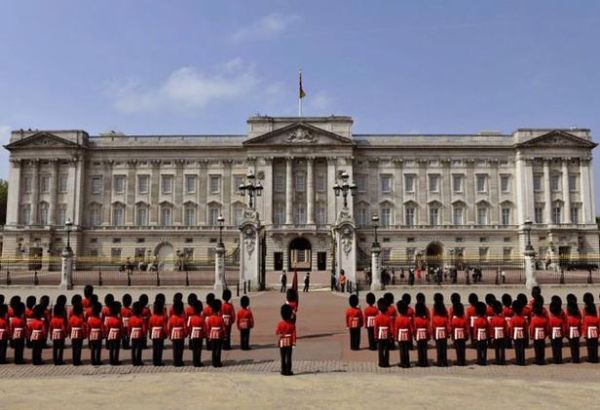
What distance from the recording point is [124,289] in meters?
30.4

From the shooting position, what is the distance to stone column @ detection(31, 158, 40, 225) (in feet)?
194

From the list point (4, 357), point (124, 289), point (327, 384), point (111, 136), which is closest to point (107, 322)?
point (4, 357)

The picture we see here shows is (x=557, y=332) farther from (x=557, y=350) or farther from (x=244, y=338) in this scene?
(x=244, y=338)

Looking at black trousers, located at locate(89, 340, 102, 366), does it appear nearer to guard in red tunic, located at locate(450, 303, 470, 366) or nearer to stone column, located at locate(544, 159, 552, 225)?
guard in red tunic, located at locate(450, 303, 470, 366)

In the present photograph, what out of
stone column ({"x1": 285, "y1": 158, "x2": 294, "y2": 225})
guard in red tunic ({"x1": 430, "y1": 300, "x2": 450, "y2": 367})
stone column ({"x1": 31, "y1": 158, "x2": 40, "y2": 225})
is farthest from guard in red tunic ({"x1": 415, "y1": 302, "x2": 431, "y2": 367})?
stone column ({"x1": 31, "y1": 158, "x2": 40, "y2": 225})

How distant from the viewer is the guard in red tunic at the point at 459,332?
11.2 meters

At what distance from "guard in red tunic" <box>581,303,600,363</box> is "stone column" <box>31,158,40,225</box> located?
60.2 meters

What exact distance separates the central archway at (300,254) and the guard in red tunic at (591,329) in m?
45.1

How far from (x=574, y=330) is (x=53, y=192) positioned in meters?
59.4

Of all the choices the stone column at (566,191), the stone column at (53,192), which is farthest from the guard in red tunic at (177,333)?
the stone column at (566,191)

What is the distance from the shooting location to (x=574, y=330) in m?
11.4

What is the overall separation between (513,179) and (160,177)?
4211 cm

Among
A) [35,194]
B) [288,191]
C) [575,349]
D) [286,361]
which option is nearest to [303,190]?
[288,191]

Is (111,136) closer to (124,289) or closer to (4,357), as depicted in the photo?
(124,289)
